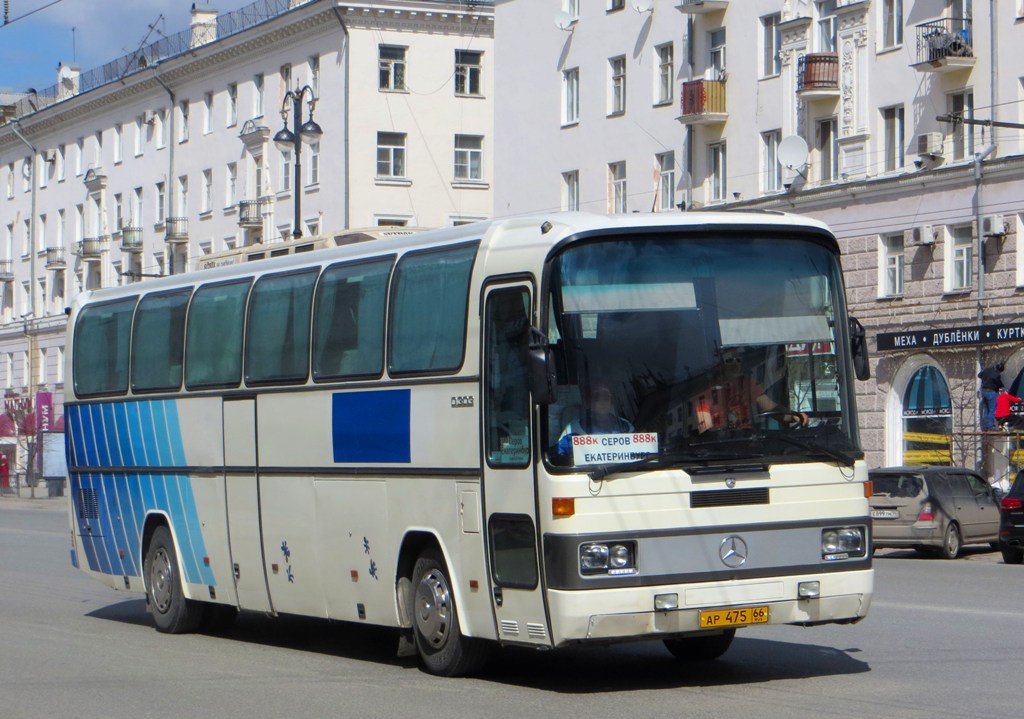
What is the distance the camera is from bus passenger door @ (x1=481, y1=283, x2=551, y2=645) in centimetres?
1123

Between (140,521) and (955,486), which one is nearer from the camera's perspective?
(140,521)

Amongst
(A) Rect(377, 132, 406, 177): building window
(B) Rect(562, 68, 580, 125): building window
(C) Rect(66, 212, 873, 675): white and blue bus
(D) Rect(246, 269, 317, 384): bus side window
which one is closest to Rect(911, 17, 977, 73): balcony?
(B) Rect(562, 68, 580, 125): building window

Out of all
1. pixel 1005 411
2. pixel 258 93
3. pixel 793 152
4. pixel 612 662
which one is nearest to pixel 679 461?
pixel 612 662

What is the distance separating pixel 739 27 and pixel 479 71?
2389cm

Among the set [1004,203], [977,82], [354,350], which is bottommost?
[354,350]

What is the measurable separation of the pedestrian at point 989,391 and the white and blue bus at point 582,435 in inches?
994

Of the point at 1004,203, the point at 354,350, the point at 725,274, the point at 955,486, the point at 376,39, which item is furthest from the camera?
the point at 376,39

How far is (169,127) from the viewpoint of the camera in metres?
73.6

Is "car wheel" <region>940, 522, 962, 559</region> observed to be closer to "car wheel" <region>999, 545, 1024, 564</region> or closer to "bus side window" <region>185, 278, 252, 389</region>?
"car wheel" <region>999, 545, 1024, 564</region>

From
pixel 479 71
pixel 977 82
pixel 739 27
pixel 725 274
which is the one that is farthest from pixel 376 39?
pixel 725 274

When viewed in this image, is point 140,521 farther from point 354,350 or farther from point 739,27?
point 739,27

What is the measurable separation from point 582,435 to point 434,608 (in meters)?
2.12

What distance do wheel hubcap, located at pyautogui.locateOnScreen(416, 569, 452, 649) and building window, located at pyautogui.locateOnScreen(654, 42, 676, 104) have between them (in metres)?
36.2

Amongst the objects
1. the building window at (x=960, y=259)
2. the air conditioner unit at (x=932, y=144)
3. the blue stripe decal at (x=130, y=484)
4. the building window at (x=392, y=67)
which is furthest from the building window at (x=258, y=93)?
the blue stripe decal at (x=130, y=484)
